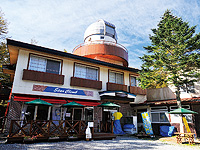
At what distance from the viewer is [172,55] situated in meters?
13.5

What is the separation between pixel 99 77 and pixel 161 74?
5993mm

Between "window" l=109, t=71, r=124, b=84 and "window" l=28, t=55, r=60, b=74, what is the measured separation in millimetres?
5730

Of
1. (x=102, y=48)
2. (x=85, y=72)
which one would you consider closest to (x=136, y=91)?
(x=85, y=72)

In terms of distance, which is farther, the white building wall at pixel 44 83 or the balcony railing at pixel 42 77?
the balcony railing at pixel 42 77

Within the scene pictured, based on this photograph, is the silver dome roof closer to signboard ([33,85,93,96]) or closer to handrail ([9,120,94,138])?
signboard ([33,85,93,96])

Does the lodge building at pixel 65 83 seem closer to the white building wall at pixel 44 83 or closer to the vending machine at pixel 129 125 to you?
the white building wall at pixel 44 83

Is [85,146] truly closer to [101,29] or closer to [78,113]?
[78,113]

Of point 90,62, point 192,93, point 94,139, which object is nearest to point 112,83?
point 90,62

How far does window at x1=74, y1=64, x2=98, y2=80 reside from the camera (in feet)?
46.4

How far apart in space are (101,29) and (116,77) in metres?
8.64

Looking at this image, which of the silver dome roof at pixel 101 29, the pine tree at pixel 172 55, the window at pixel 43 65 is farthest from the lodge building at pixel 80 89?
the silver dome roof at pixel 101 29

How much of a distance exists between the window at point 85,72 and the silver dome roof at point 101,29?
8.36 m

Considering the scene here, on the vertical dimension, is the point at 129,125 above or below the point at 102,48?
below

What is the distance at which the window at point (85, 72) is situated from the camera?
557 inches
